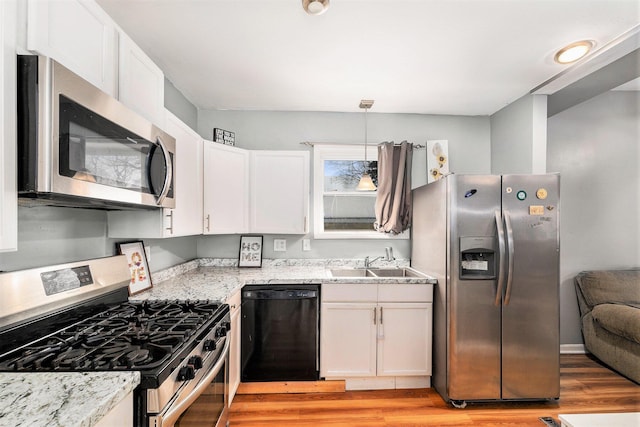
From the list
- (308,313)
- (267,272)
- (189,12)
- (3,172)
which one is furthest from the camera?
(267,272)

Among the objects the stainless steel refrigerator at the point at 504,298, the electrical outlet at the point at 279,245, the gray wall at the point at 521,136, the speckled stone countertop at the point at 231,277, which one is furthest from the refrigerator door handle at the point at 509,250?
the electrical outlet at the point at 279,245

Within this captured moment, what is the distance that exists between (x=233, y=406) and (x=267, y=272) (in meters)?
1.07

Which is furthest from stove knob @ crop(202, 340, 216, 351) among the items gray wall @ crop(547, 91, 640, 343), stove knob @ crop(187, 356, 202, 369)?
gray wall @ crop(547, 91, 640, 343)

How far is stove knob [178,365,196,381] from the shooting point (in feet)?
3.94

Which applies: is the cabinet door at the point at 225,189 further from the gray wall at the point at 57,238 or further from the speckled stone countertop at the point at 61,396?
the speckled stone countertop at the point at 61,396

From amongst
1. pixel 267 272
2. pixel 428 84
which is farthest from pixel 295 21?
pixel 267 272

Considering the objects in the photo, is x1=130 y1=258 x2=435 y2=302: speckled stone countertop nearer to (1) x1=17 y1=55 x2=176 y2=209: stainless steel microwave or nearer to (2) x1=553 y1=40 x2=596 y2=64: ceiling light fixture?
(1) x1=17 y1=55 x2=176 y2=209: stainless steel microwave

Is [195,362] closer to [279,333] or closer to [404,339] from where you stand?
[279,333]

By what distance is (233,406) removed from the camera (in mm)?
2334

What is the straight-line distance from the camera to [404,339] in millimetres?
2609

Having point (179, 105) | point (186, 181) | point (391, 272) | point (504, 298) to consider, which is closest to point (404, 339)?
point (391, 272)

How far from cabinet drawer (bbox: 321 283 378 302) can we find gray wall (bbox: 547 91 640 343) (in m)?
2.20

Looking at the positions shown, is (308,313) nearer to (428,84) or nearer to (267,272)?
(267,272)

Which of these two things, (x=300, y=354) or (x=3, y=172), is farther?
(x=300, y=354)
